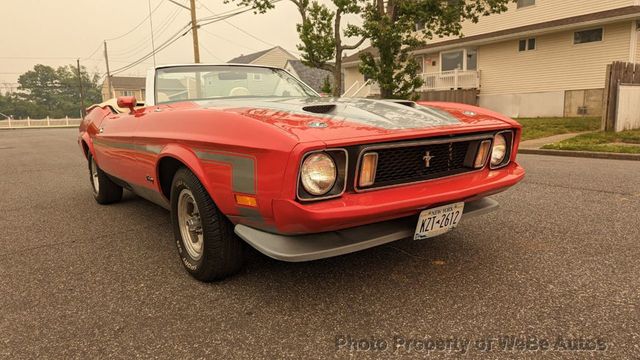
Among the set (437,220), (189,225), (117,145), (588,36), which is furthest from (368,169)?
(588,36)

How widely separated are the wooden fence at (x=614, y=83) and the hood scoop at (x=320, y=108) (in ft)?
33.8

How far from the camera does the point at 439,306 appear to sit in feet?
7.39

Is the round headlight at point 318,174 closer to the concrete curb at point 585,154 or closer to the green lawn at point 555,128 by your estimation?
the concrete curb at point 585,154

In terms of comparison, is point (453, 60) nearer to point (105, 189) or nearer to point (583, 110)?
point (583, 110)

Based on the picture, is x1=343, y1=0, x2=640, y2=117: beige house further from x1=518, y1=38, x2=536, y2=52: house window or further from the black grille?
the black grille

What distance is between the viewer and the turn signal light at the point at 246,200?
2096 millimetres

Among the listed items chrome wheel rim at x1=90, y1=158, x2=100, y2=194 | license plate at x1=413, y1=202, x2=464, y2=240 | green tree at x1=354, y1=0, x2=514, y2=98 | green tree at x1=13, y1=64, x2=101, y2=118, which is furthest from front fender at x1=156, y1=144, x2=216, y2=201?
green tree at x1=13, y1=64, x2=101, y2=118

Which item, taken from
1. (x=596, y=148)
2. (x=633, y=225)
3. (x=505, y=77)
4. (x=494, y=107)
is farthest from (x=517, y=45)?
(x=633, y=225)

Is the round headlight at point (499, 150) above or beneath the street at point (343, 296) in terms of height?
above

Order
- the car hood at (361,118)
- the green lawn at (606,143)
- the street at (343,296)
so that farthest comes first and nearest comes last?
the green lawn at (606,143) → the car hood at (361,118) → the street at (343,296)

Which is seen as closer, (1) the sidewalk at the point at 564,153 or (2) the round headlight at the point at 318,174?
(2) the round headlight at the point at 318,174

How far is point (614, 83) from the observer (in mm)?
10383

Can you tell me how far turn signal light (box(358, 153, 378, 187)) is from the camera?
→ 2.13 meters

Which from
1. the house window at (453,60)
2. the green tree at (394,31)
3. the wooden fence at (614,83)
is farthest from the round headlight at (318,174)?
the house window at (453,60)
